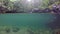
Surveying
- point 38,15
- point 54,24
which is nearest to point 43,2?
point 38,15

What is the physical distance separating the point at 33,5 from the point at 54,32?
43 cm

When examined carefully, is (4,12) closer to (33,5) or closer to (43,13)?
(33,5)

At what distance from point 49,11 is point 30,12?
24 cm

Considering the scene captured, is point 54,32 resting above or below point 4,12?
below

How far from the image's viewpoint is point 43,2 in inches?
73.2

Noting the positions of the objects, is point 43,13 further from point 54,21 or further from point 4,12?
point 4,12

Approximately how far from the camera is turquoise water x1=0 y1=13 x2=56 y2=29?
1.87 meters

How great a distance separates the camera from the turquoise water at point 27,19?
187 centimetres

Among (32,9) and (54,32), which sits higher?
(32,9)

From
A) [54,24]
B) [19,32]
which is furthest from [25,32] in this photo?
[54,24]

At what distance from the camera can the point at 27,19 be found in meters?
1.88

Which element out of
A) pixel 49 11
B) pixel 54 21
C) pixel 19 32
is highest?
pixel 49 11

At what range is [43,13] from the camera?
1.88 metres

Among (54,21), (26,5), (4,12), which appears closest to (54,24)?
(54,21)
